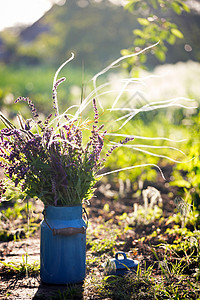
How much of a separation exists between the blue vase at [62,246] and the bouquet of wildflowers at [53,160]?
69 millimetres

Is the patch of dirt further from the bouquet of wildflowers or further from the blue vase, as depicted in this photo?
the bouquet of wildflowers

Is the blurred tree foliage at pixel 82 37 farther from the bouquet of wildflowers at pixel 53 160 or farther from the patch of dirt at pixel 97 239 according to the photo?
the bouquet of wildflowers at pixel 53 160

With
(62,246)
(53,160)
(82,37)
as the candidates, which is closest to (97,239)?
(62,246)

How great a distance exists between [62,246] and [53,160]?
0.44 m

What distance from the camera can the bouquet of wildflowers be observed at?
6.55 feet

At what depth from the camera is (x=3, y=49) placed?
97.0ft

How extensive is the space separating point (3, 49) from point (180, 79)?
2388 centimetres

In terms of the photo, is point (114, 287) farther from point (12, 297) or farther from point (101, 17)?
point (101, 17)

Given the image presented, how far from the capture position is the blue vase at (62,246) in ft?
6.57

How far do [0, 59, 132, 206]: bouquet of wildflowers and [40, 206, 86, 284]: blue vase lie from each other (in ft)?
0.23

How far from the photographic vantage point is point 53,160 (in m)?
2.02

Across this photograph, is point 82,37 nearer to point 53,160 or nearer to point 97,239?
point 97,239

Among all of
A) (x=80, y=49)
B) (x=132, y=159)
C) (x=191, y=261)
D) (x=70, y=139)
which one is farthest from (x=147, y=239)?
(x=80, y=49)

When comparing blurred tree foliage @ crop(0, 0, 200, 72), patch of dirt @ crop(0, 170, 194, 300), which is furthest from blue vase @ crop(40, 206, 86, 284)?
blurred tree foliage @ crop(0, 0, 200, 72)
